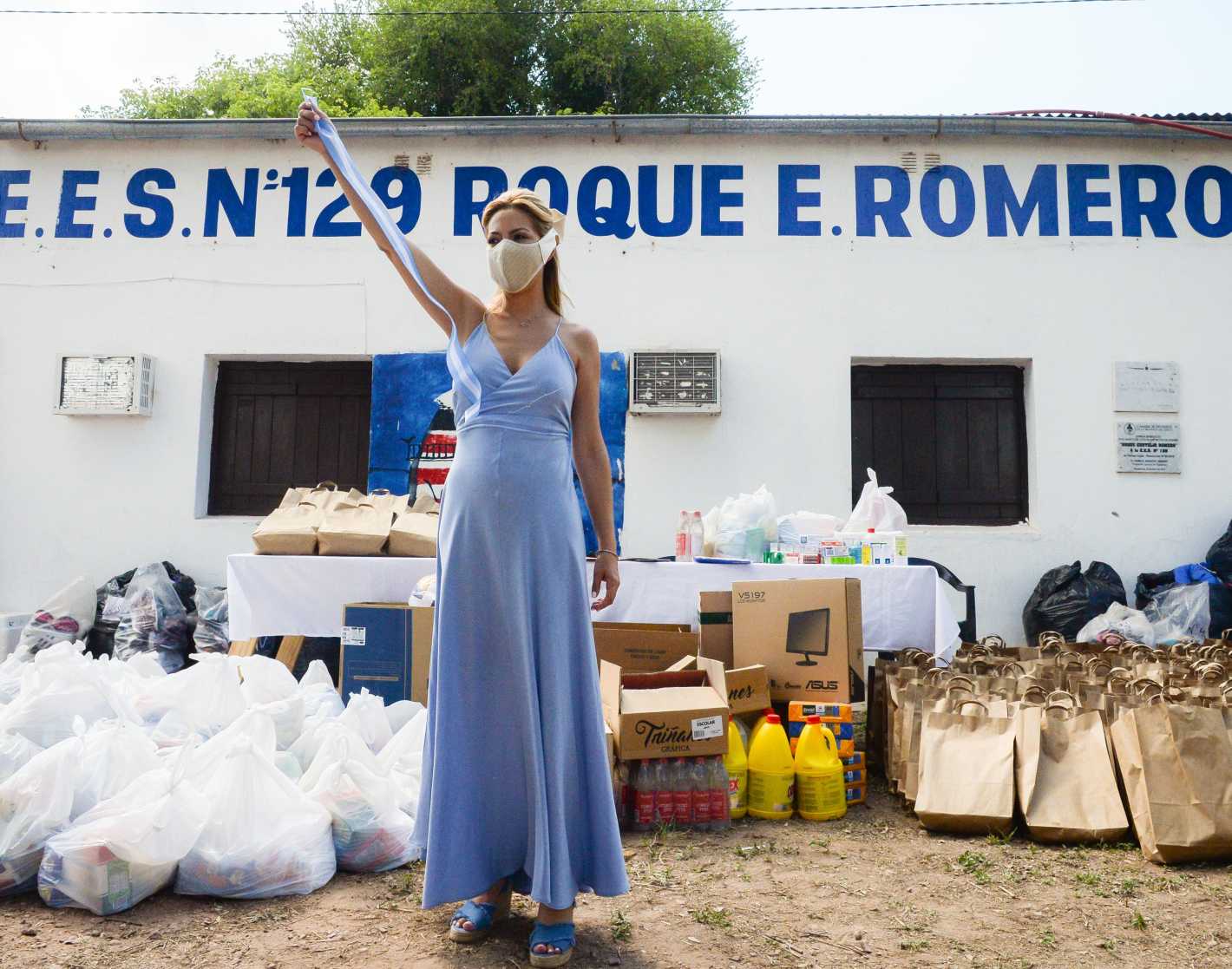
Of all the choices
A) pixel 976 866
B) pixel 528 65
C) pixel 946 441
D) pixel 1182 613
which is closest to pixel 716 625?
pixel 976 866

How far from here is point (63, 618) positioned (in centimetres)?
630

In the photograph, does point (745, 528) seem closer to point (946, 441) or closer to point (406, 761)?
point (406, 761)

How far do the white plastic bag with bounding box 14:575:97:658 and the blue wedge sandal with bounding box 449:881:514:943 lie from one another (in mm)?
4938

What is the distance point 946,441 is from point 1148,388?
1.31 meters

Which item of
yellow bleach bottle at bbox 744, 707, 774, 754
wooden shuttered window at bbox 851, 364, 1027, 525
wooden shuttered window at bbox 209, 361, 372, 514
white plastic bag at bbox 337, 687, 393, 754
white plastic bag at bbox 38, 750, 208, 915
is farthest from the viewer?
wooden shuttered window at bbox 209, 361, 372, 514

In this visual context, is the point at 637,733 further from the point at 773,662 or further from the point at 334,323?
the point at 334,323

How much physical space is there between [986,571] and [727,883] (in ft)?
13.4

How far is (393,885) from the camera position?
277 cm

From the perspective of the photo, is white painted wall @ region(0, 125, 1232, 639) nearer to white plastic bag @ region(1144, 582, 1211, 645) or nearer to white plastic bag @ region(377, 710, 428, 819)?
white plastic bag @ region(1144, 582, 1211, 645)

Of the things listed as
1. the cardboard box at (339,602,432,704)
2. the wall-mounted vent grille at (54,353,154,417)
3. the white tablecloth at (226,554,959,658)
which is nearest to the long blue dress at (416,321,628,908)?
the cardboard box at (339,602,432,704)

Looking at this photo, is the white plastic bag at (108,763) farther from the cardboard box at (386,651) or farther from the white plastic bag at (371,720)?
the cardboard box at (386,651)

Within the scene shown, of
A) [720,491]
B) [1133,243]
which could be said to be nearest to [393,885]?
[720,491]

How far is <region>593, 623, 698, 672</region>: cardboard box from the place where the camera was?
164 inches

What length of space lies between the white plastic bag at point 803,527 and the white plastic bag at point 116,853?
2881 millimetres
